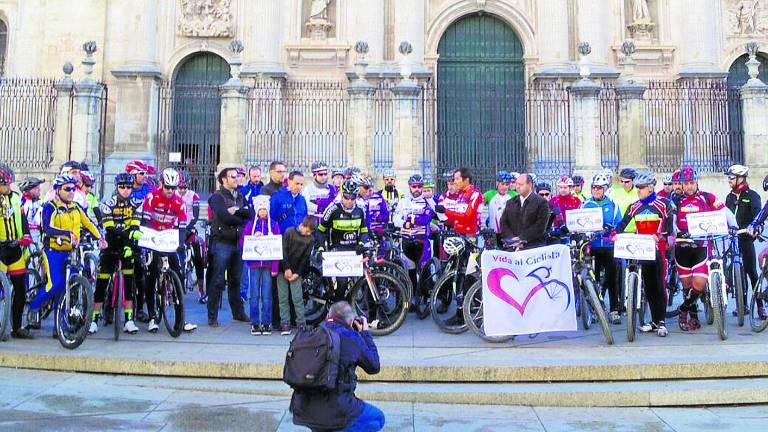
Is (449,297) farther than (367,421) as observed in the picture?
Yes

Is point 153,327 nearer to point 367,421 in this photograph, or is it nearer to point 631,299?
point 367,421

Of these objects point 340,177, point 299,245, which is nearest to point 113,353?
point 299,245

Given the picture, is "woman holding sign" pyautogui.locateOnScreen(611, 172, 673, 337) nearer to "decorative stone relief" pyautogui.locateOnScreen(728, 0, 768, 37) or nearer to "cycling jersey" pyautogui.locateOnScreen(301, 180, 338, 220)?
"cycling jersey" pyautogui.locateOnScreen(301, 180, 338, 220)

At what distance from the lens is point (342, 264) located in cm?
823

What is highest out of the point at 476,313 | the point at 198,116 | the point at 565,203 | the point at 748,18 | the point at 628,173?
the point at 748,18

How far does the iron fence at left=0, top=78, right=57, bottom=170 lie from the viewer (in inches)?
822

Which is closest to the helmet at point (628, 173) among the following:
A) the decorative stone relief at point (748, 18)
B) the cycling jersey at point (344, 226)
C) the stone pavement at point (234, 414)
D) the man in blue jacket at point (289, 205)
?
the cycling jersey at point (344, 226)

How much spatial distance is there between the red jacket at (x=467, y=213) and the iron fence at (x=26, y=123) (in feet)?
54.0

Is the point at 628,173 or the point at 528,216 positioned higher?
the point at 628,173

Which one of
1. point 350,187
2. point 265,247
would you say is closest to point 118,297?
point 265,247

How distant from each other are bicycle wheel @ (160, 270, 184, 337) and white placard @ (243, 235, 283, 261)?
3.07ft

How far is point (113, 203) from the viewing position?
28.2 ft

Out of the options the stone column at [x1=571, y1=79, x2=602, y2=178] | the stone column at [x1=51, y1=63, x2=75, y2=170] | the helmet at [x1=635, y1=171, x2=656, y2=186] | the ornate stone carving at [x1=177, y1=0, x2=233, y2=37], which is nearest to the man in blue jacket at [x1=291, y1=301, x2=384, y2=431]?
the helmet at [x1=635, y1=171, x2=656, y2=186]

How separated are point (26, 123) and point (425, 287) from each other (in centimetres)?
1707
